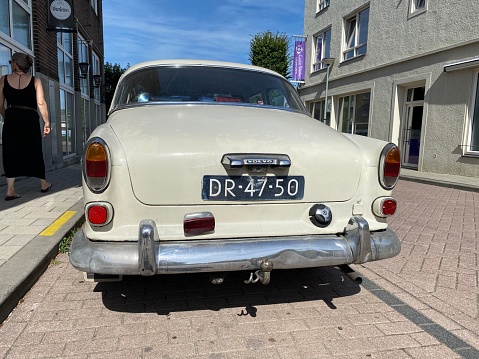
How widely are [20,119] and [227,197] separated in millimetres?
4260

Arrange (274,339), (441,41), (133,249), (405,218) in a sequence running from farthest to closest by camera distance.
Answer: (441,41), (405,218), (274,339), (133,249)

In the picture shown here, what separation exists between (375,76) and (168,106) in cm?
1305

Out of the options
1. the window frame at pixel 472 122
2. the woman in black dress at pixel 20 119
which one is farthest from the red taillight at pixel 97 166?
the window frame at pixel 472 122

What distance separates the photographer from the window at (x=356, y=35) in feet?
49.7

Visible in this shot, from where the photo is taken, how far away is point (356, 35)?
1567 centimetres

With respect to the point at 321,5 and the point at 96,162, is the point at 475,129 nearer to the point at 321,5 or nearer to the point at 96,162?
the point at 96,162

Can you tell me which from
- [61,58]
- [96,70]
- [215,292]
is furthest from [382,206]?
[96,70]

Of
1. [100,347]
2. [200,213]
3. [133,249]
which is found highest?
[200,213]

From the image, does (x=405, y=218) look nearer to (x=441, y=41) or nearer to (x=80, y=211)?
(x=80, y=211)

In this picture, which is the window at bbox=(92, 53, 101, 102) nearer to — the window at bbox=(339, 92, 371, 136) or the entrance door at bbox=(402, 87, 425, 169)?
the window at bbox=(339, 92, 371, 136)

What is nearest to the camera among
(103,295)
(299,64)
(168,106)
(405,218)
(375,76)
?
(103,295)

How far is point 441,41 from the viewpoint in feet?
36.5

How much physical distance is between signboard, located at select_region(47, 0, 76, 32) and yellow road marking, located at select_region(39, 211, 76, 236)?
20.0ft

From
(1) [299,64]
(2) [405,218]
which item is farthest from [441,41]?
(1) [299,64]
